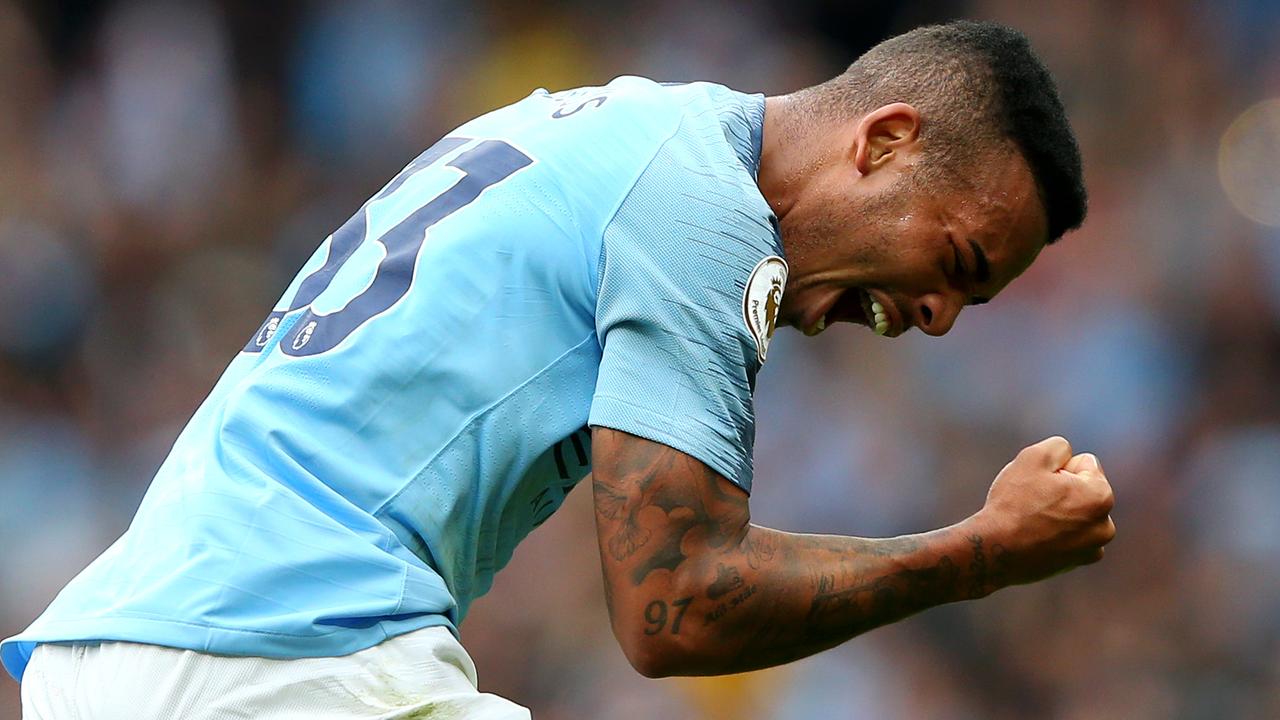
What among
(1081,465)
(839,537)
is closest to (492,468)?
(839,537)

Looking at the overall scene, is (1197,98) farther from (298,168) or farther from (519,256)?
(519,256)

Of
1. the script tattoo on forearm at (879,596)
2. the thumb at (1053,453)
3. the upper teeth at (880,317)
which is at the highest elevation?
the upper teeth at (880,317)

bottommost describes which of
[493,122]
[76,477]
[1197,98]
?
[76,477]

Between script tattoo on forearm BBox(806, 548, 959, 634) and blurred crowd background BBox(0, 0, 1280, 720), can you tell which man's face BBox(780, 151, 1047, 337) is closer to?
script tattoo on forearm BBox(806, 548, 959, 634)

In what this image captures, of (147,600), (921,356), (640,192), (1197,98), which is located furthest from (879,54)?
(1197,98)

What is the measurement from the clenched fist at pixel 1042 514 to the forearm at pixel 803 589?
0.05m

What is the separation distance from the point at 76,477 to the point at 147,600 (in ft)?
16.7

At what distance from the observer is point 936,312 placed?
3051 millimetres

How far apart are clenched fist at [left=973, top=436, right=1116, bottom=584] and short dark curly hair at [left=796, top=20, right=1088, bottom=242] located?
21.4 inches

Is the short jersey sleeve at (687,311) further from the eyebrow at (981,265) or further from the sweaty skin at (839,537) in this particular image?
the eyebrow at (981,265)

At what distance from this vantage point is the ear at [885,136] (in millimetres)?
2918

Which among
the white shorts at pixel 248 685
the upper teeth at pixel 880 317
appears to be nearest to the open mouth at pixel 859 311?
the upper teeth at pixel 880 317

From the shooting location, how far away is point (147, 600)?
2400 mm

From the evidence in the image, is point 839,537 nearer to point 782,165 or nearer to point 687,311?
point 687,311
